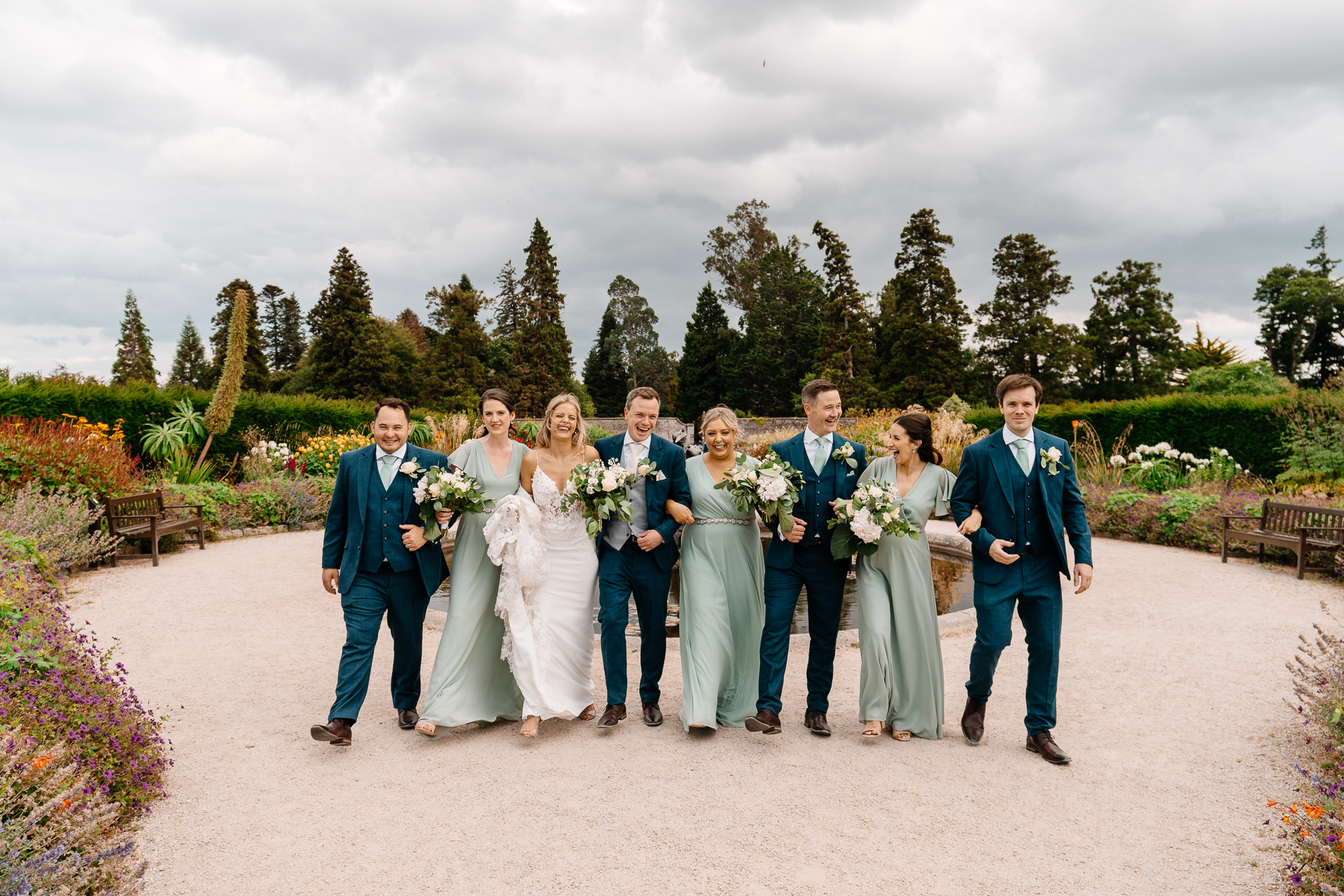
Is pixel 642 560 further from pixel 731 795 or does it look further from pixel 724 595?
pixel 731 795

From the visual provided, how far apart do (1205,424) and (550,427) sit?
54.6 feet

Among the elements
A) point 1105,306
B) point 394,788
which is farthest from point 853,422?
point 1105,306

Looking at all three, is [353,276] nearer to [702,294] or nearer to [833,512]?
[702,294]

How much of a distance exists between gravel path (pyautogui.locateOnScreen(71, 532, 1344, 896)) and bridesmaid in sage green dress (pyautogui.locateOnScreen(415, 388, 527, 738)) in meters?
0.19

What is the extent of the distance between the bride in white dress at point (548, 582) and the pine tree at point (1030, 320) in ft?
114

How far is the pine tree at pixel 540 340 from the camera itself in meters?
44.3

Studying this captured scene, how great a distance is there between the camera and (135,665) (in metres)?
5.90

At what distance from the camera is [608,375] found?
2255 inches

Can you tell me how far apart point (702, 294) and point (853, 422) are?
31.5 meters

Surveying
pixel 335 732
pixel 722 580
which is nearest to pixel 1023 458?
pixel 722 580

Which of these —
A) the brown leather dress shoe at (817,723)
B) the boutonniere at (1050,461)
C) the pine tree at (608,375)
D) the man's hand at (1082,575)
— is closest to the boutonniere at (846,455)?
the boutonniere at (1050,461)

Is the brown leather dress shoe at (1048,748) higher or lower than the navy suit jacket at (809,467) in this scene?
lower

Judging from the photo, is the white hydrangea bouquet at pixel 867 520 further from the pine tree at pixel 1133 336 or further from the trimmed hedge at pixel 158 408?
the pine tree at pixel 1133 336

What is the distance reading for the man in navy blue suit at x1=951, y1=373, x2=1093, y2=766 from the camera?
4.18 meters
